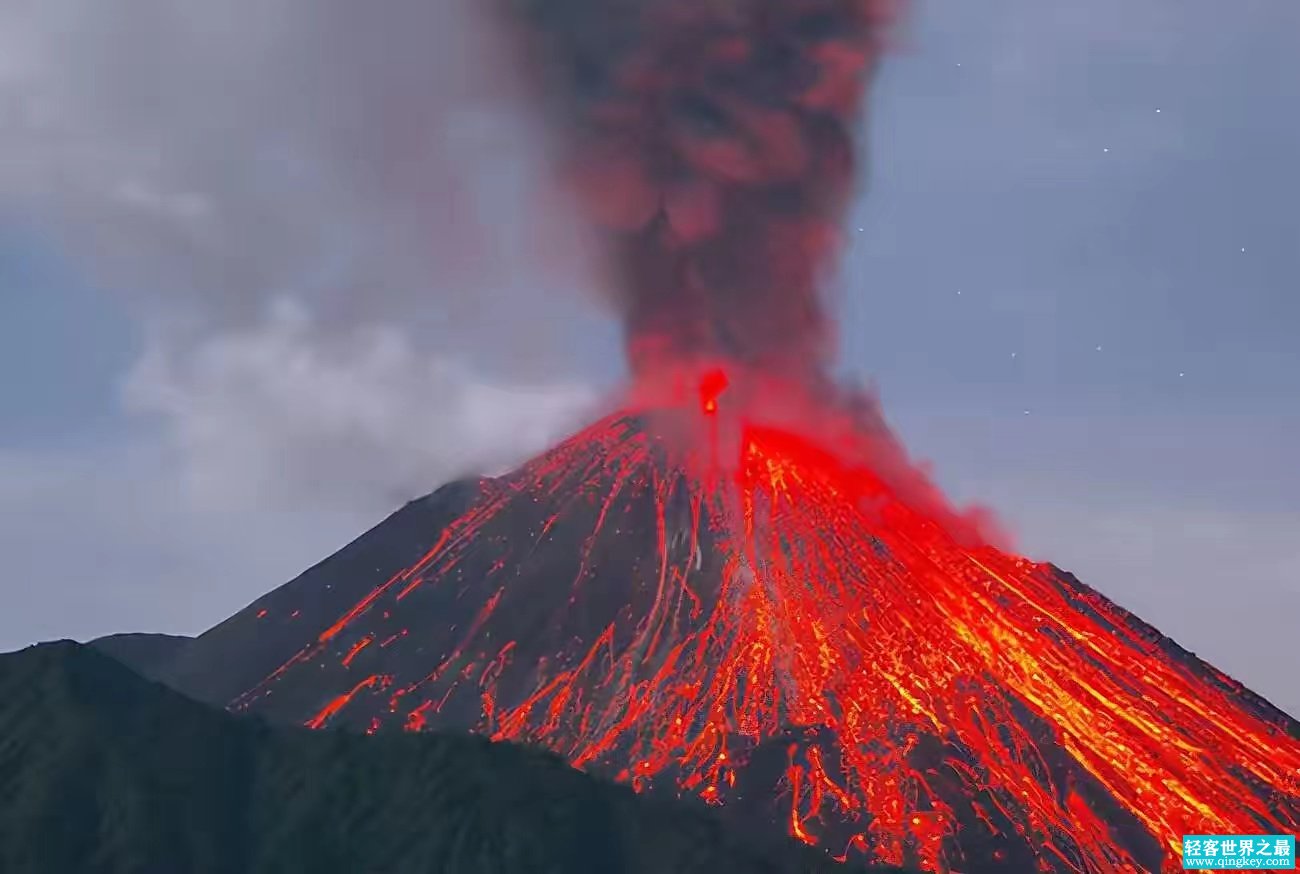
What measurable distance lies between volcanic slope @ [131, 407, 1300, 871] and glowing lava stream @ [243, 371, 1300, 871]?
0.43 feet

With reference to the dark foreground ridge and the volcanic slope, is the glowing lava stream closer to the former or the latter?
the volcanic slope

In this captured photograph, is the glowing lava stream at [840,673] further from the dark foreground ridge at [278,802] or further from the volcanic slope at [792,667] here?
the dark foreground ridge at [278,802]

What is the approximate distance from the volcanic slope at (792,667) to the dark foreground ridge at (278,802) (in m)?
3.59

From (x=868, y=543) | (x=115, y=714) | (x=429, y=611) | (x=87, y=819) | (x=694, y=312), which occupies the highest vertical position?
(x=694, y=312)

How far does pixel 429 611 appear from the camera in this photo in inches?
2940

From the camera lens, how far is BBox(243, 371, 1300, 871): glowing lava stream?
59875 millimetres

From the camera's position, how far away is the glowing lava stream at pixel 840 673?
59.9 m

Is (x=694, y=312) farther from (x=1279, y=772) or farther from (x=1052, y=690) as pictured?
(x=1279, y=772)

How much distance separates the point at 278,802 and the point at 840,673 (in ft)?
77.2

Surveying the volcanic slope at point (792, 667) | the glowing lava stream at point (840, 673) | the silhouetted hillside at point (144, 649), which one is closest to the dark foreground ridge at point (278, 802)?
the volcanic slope at point (792, 667)

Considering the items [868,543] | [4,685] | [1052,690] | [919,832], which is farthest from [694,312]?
[4,685]

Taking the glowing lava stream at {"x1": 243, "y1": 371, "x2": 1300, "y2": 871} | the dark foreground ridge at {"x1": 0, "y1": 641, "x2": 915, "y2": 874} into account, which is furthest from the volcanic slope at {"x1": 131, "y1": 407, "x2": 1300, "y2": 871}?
the dark foreground ridge at {"x1": 0, "y1": 641, "x2": 915, "y2": 874}

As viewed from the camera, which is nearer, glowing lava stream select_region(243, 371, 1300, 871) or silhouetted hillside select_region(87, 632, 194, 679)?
glowing lava stream select_region(243, 371, 1300, 871)

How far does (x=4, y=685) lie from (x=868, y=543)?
3839cm
